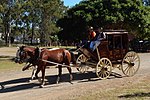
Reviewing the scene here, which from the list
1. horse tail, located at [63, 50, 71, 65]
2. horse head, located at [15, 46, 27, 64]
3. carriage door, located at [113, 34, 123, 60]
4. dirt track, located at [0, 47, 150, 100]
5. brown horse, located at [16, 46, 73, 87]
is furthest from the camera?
carriage door, located at [113, 34, 123, 60]

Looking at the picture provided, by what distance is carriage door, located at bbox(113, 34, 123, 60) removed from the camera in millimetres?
19750

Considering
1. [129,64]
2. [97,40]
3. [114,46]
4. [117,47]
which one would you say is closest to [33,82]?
[97,40]

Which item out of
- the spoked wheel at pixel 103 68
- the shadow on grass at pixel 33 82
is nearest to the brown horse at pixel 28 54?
the shadow on grass at pixel 33 82

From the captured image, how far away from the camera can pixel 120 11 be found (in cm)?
4203

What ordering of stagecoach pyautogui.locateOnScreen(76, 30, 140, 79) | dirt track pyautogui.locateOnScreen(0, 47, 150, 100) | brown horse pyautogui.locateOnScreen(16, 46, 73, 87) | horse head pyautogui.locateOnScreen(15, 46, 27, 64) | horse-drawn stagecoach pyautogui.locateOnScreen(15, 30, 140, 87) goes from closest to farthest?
dirt track pyautogui.locateOnScreen(0, 47, 150, 100) → horse head pyautogui.locateOnScreen(15, 46, 27, 64) → brown horse pyautogui.locateOnScreen(16, 46, 73, 87) → horse-drawn stagecoach pyautogui.locateOnScreen(15, 30, 140, 87) → stagecoach pyautogui.locateOnScreen(76, 30, 140, 79)

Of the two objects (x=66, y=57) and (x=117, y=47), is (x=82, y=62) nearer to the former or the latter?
(x=66, y=57)

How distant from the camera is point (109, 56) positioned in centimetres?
1950

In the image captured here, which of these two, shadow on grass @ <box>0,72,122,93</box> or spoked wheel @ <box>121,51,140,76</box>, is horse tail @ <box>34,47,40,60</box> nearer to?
shadow on grass @ <box>0,72,122,93</box>

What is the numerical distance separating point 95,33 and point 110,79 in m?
2.46

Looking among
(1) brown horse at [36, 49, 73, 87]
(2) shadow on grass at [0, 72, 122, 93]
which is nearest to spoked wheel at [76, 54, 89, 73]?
(2) shadow on grass at [0, 72, 122, 93]

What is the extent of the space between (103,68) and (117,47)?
1.62 m

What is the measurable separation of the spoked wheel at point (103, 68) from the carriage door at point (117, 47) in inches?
28.5

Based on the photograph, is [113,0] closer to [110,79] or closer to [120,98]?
[110,79]

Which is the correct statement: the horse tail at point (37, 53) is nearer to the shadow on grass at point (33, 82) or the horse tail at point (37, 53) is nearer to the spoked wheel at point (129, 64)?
the shadow on grass at point (33, 82)
